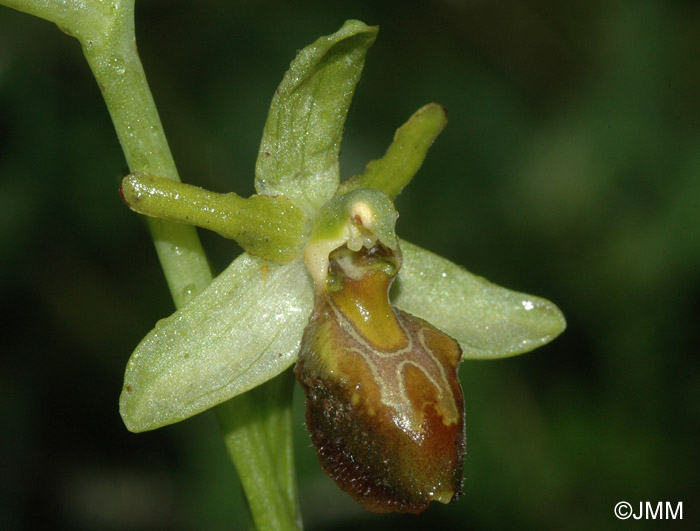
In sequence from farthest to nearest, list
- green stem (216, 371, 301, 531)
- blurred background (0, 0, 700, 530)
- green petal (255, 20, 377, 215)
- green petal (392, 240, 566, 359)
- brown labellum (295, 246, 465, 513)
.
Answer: blurred background (0, 0, 700, 530)
green petal (392, 240, 566, 359)
green stem (216, 371, 301, 531)
green petal (255, 20, 377, 215)
brown labellum (295, 246, 465, 513)

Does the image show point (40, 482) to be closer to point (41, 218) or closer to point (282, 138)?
point (41, 218)

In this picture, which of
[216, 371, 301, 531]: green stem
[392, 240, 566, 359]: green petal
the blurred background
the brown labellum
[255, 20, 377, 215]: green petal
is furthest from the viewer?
the blurred background

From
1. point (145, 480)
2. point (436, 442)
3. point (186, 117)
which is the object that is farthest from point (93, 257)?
point (436, 442)

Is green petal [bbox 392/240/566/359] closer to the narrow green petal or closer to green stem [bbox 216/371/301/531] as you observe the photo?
the narrow green petal

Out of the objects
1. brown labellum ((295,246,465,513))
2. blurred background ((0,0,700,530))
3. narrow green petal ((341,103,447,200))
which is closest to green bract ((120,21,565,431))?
narrow green petal ((341,103,447,200))

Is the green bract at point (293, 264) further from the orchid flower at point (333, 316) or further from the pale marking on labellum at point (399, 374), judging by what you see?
the pale marking on labellum at point (399, 374)

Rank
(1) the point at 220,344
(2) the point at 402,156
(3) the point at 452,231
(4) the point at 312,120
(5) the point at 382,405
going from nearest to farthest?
(5) the point at 382,405, (1) the point at 220,344, (4) the point at 312,120, (2) the point at 402,156, (3) the point at 452,231

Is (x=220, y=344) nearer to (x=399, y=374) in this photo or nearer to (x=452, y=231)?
(x=399, y=374)

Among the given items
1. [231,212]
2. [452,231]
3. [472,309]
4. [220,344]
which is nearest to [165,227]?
[231,212]
